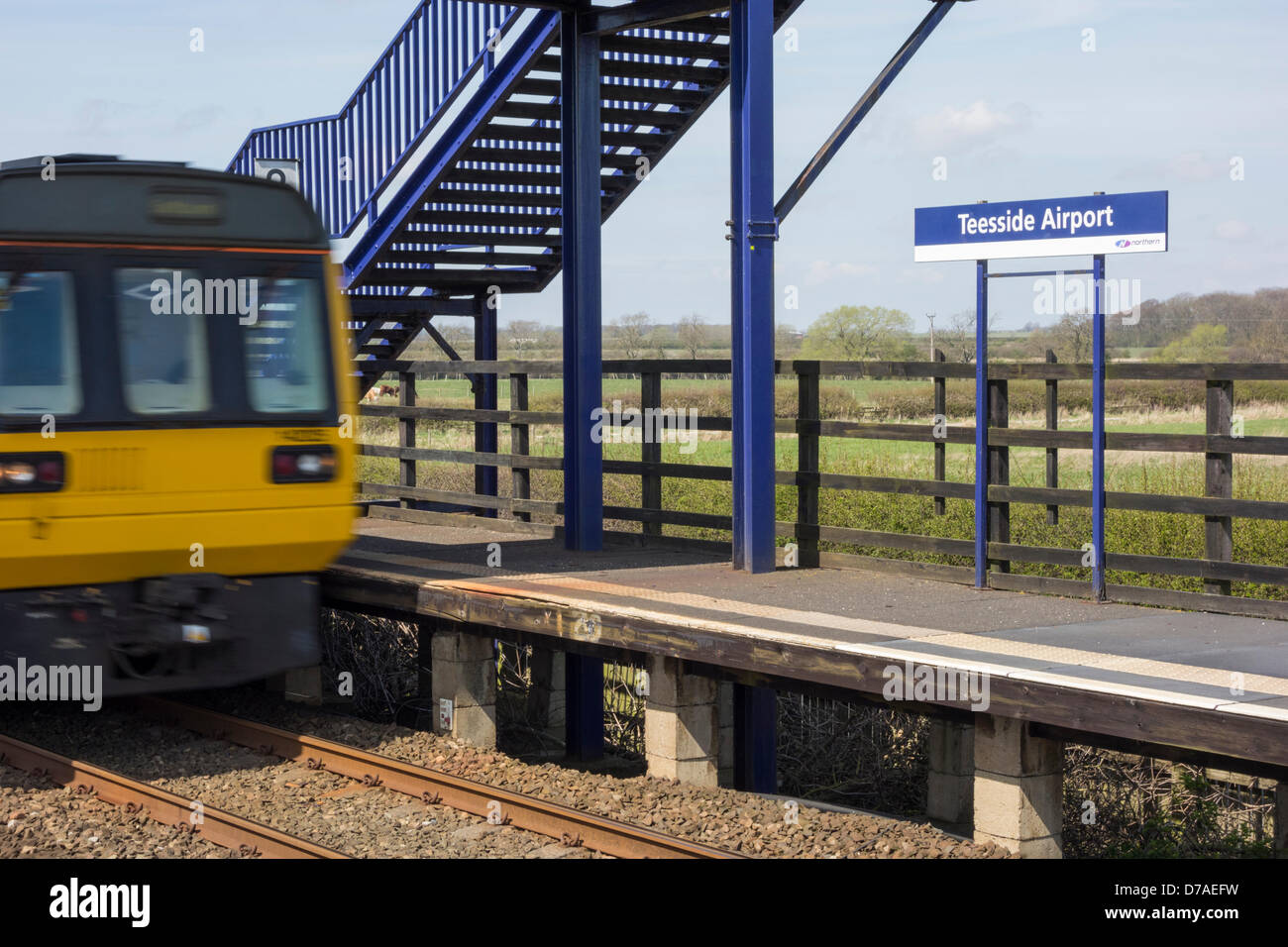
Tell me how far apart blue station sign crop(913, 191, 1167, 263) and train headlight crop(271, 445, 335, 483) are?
138 inches

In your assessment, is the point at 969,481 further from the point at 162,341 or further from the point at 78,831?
the point at 78,831

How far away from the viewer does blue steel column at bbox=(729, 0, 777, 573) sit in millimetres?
9328

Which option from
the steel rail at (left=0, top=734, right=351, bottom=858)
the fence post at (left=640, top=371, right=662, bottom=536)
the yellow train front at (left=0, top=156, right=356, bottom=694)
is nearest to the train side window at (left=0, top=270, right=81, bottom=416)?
the yellow train front at (left=0, top=156, right=356, bottom=694)

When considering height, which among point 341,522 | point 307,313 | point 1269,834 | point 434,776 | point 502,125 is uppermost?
point 502,125

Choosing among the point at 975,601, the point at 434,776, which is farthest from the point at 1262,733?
the point at 434,776

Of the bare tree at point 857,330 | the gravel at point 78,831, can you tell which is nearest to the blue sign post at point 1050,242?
the gravel at point 78,831

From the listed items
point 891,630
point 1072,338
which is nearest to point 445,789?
point 891,630

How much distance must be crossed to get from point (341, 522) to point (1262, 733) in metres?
5.02

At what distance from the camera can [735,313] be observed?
956 cm

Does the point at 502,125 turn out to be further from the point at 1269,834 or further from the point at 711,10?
the point at 1269,834

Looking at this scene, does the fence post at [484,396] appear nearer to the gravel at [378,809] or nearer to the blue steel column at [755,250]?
the blue steel column at [755,250]

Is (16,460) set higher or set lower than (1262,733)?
higher

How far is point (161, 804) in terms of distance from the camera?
7.30 meters

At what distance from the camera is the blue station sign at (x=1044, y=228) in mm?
7668
